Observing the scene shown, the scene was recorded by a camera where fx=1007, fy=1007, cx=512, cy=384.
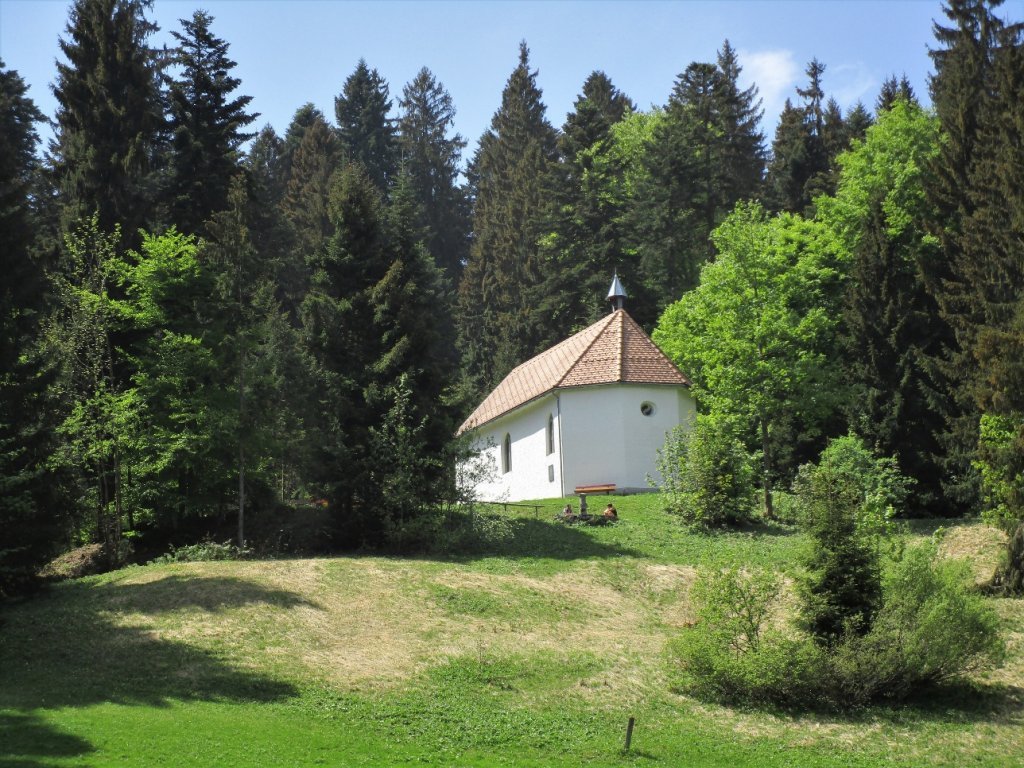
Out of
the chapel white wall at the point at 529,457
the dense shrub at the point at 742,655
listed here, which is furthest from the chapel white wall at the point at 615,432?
the dense shrub at the point at 742,655

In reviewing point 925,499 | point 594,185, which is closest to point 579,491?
point 925,499

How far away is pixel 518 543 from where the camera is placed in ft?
99.2

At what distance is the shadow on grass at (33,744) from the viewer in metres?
13.8

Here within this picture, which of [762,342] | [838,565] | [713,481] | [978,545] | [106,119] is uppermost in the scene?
[106,119]

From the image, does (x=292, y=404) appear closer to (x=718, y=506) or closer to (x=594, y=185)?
(x=718, y=506)

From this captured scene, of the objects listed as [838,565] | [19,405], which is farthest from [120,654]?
[838,565]

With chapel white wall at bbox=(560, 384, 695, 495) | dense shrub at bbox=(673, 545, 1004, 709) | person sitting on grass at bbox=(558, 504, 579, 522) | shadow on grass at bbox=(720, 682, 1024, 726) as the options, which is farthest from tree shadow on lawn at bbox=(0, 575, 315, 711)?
chapel white wall at bbox=(560, 384, 695, 495)

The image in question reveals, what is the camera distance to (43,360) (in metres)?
24.7

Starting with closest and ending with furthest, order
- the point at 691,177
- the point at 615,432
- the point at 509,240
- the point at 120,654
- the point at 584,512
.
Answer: the point at 120,654 < the point at 584,512 < the point at 615,432 < the point at 691,177 < the point at 509,240

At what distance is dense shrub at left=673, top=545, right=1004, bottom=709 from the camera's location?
64.6 ft

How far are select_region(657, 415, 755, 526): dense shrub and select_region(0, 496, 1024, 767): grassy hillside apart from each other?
5.16 metres

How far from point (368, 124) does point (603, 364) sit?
53755 millimetres

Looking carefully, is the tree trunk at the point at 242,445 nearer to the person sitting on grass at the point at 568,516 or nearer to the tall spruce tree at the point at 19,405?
the tall spruce tree at the point at 19,405

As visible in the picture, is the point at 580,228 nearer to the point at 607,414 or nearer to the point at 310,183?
the point at 310,183
